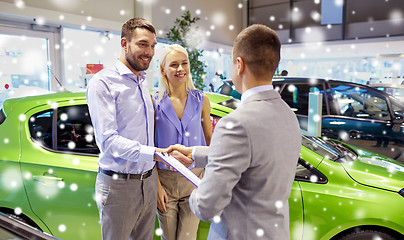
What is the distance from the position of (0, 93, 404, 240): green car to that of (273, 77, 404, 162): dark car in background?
86.9 inches

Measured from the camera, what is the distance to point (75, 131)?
8.04 feet

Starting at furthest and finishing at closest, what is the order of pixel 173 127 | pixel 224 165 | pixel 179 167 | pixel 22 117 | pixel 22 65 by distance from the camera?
1. pixel 22 65
2. pixel 22 117
3. pixel 173 127
4. pixel 179 167
5. pixel 224 165

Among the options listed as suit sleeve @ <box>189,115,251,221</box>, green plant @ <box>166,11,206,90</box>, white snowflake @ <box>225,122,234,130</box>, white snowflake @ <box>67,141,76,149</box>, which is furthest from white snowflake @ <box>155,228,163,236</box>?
green plant @ <box>166,11,206,90</box>

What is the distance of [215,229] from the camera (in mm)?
1231

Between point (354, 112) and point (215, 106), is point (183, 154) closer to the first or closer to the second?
point (215, 106)

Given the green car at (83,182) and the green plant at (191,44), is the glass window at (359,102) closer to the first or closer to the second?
the green car at (83,182)

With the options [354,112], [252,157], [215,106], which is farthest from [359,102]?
[252,157]

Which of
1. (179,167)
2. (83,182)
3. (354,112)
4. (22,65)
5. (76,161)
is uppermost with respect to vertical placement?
(22,65)

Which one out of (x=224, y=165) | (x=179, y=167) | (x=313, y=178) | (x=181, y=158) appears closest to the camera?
(x=224, y=165)

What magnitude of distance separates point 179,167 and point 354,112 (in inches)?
161

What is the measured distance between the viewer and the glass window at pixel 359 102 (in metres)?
4.77

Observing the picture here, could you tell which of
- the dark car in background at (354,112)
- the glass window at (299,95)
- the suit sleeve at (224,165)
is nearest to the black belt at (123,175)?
the suit sleeve at (224,165)

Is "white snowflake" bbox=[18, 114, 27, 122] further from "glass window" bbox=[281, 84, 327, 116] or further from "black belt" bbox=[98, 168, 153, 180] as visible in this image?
"glass window" bbox=[281, 84, 327, 116]

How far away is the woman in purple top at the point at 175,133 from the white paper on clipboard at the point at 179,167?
1.27ft
